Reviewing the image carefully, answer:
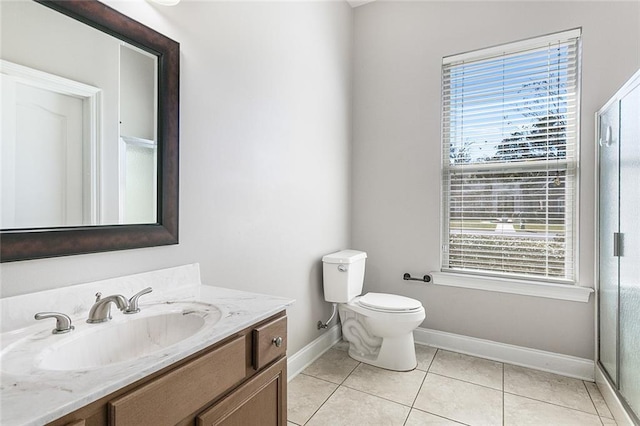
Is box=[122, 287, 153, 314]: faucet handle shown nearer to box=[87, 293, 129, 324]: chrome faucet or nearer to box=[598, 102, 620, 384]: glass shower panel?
box=[87, 293, 129, 324]: chrome faucet

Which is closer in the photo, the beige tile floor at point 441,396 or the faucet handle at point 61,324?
the faucet handle at point 61,324

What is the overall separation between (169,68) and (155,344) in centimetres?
107

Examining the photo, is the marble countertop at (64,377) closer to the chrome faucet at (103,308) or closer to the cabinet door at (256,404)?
the chrome faucet at (103,308)

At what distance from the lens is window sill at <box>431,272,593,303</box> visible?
2.23 m

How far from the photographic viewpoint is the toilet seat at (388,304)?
2256 millimetres

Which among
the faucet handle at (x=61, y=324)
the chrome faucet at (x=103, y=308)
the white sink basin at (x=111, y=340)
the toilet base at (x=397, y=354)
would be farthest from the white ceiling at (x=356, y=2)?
the faucet handle at (x=61, y=324)

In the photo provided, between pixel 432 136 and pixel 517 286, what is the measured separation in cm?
126

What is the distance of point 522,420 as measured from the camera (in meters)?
1.78

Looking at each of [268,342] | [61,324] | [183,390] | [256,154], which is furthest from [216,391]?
[256,154]

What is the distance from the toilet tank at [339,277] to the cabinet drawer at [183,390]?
144 centimetres

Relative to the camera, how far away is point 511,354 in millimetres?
2436

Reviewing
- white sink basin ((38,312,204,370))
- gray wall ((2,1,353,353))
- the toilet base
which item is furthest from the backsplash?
the toilet base

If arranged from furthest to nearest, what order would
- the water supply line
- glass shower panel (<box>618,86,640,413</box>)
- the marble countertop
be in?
the water supply line, glass shower panel (<box>618,86,640,413</box>), the marble countertop

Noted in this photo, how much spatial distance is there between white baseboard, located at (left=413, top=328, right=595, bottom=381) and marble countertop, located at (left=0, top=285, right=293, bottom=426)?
2.06 metres
